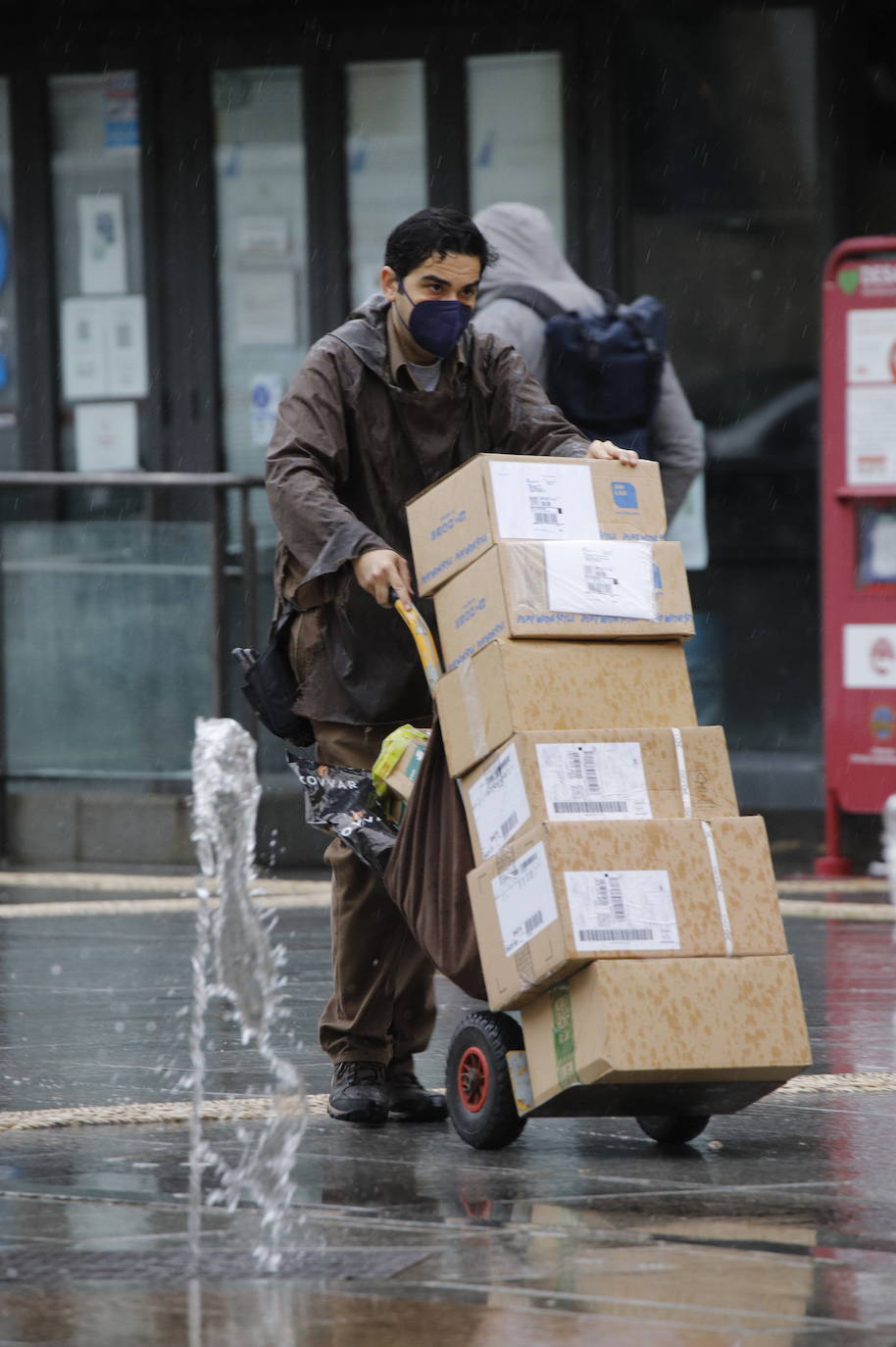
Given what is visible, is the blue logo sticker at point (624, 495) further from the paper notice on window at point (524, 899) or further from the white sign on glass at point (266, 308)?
the white sign on glass at point (266, 308)

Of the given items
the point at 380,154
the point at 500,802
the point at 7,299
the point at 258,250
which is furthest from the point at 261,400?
the point at 500,802

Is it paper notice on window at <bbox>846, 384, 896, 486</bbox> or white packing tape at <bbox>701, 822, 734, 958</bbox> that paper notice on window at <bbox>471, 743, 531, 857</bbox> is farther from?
paper notice on window at <bbox>846, 384, 896, 486</bbox>

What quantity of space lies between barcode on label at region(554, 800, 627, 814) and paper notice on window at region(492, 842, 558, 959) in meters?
0.09

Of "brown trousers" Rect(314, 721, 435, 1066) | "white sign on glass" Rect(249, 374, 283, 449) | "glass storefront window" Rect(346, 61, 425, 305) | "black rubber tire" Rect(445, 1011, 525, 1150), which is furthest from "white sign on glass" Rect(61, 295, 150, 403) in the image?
"black rubber tire" Rect(445, 1011, 525, 1150)

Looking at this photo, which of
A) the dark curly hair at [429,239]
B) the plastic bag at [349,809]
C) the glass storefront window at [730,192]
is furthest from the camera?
the glass storefront window at [730,192]

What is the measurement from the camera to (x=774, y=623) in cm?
1045

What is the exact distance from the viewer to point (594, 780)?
4309 millimetres

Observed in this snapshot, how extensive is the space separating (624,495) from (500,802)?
67 centimetres

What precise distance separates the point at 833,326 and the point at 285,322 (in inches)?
126

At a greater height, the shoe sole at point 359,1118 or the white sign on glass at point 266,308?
the white sign on glass at point 266,308

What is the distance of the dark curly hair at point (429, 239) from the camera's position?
483 cm

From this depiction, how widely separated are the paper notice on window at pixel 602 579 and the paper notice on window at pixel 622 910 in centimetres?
50

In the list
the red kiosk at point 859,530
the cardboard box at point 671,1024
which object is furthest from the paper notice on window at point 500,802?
the red kiosk at point 859,530

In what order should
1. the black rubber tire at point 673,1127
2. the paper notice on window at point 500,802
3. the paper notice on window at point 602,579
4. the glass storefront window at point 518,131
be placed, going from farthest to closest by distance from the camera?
the glass storefront window at point 518,131
the black rubber tire at point 673,1127
the paper notice on window at point 602,579
the paper notice on window at point 500,802
